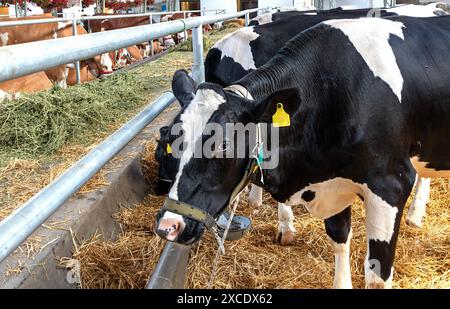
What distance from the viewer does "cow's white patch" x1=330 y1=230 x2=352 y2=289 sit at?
2.91m

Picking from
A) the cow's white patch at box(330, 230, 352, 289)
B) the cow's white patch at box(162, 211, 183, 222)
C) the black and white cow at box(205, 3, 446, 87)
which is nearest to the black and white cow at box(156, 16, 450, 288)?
the cow's white patch at box(162, 211, 183, 222)

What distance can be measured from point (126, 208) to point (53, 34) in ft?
24.7

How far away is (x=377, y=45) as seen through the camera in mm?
2521

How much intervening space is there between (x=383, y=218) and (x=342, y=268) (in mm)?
616

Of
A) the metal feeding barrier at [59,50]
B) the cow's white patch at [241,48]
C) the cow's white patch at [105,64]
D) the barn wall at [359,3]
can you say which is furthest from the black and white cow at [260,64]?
the barn wall at [359,3]

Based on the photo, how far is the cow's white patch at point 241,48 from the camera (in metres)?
4.13

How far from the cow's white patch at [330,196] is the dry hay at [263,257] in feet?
1.61

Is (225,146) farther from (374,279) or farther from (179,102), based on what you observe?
(374,279)

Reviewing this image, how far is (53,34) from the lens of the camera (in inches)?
388

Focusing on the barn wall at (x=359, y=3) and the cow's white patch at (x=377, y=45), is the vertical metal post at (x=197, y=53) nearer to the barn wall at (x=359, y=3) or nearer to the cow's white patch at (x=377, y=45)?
the cow's white patch at (x=377, y=45)

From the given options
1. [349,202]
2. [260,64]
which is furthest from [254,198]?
[349,202]

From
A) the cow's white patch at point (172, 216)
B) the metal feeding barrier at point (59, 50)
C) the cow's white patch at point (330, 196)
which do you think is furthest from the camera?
the cow's white patch at point (330, 196)

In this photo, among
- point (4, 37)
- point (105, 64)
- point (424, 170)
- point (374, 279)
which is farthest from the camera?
point (105, 64)
